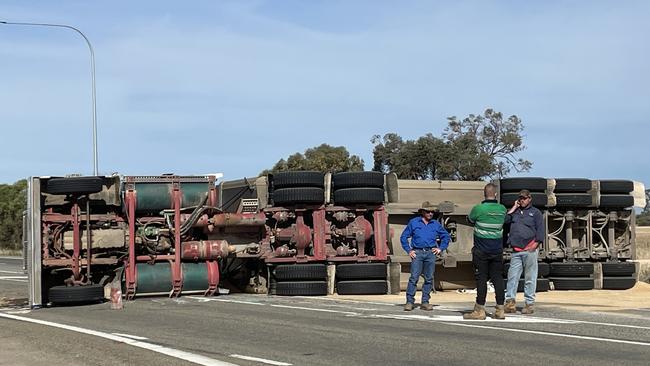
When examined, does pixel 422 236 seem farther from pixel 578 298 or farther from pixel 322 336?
pixel 578 298

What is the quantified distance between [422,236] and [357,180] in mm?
3685

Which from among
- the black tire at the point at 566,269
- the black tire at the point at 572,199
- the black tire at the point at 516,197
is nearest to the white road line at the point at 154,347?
the black tire at the point at 516,197

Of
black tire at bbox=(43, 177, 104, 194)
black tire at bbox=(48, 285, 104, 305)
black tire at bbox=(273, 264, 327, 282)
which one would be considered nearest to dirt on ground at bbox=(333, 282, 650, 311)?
black tire at bbox=(273, 264, 327, 282)

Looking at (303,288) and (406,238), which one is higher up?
(406,238)

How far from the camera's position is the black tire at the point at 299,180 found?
16469 mm

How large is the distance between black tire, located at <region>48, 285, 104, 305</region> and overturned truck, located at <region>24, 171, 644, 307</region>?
0.02m

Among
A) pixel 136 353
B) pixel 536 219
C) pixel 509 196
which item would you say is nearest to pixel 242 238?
pixel 509 196

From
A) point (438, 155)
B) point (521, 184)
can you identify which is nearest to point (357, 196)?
point (521, 184)

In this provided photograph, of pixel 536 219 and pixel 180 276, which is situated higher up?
pixel 536 219

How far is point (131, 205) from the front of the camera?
1587cm

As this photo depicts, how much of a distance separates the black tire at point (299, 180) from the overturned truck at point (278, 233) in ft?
0.08

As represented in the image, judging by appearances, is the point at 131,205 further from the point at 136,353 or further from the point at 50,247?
the point at 136,353

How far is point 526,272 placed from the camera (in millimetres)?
12305

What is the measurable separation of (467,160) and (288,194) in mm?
44781
